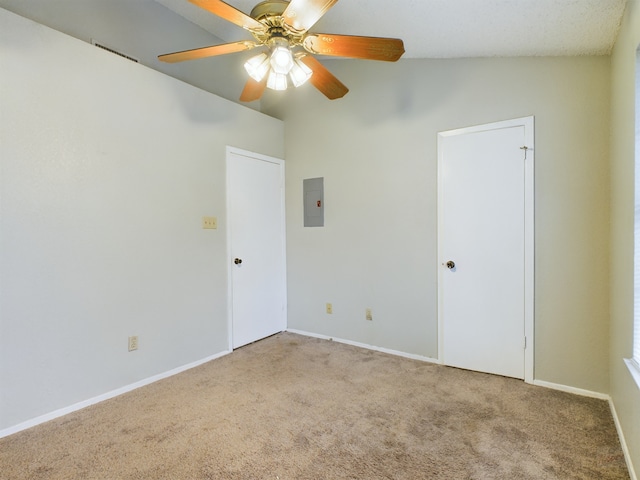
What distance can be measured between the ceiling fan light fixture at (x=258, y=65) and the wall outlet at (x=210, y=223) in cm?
149

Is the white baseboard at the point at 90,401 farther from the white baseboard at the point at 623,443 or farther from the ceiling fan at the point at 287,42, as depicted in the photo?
the white baseboard at the point at 623,443

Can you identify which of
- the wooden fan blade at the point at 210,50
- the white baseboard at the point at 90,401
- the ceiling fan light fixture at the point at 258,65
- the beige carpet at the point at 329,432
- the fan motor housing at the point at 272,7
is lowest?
the beige carpet at the point at 329,432

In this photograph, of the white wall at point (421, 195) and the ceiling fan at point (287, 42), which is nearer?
the ceiling fan at point (287, 42)

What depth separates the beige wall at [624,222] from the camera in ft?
5.49

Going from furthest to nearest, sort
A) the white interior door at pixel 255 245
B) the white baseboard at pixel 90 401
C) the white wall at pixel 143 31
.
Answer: the white interior door at pixel 255 245 → the white wall at pixel 143 31 → the white baseboard at pixel 90 401

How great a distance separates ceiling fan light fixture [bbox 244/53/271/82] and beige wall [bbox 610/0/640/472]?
1.90m

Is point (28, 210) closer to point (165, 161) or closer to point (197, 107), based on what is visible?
point (165, 161)

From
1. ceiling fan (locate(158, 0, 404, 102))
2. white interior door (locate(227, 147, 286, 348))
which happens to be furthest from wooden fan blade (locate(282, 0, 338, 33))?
white interior door (locate(227, 147, 286, 348))

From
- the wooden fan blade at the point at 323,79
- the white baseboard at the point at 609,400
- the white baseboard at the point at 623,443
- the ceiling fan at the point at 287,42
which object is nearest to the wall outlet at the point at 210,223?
the ceiling fan at the point at 287,42

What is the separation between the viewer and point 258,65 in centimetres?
204

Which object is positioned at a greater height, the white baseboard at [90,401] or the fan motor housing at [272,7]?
the fan motor housing at [272,7]

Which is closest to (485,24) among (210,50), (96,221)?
(210,50)

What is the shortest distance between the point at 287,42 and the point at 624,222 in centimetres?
216

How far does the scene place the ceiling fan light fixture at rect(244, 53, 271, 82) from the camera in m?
2.01
